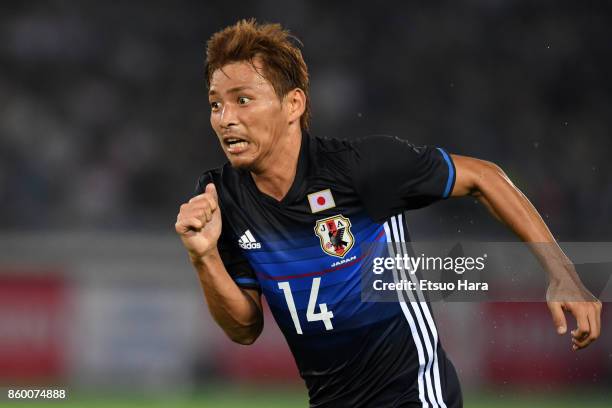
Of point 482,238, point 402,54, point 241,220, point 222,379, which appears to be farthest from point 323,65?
point 241,220

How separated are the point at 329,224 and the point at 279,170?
12.0 inches

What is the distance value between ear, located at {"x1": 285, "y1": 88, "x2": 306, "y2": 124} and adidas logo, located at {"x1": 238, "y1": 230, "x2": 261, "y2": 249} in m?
0.49

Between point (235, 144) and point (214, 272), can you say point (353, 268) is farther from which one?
point (235, 144)

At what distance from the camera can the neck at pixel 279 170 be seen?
13.3 feet

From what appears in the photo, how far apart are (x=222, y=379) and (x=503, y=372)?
300 cm

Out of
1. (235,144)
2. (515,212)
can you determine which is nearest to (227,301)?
(235,144)

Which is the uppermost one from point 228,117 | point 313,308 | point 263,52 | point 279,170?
point 263,52

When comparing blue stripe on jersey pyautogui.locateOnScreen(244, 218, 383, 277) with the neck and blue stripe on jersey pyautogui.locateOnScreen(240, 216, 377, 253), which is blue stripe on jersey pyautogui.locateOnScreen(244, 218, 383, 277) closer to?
blue stripe on jersey pyautogui.locateOnScreen(240, 216, 377, 253)

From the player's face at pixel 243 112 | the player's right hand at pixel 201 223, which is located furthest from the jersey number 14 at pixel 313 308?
the player's face at pixel 243 112

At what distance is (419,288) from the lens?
408 centimetres

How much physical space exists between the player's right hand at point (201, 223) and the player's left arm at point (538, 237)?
947 millimetres

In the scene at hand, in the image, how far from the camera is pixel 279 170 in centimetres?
407

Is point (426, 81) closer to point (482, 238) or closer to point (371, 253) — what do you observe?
point (482, 238)

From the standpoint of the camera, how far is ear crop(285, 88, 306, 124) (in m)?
4.11
